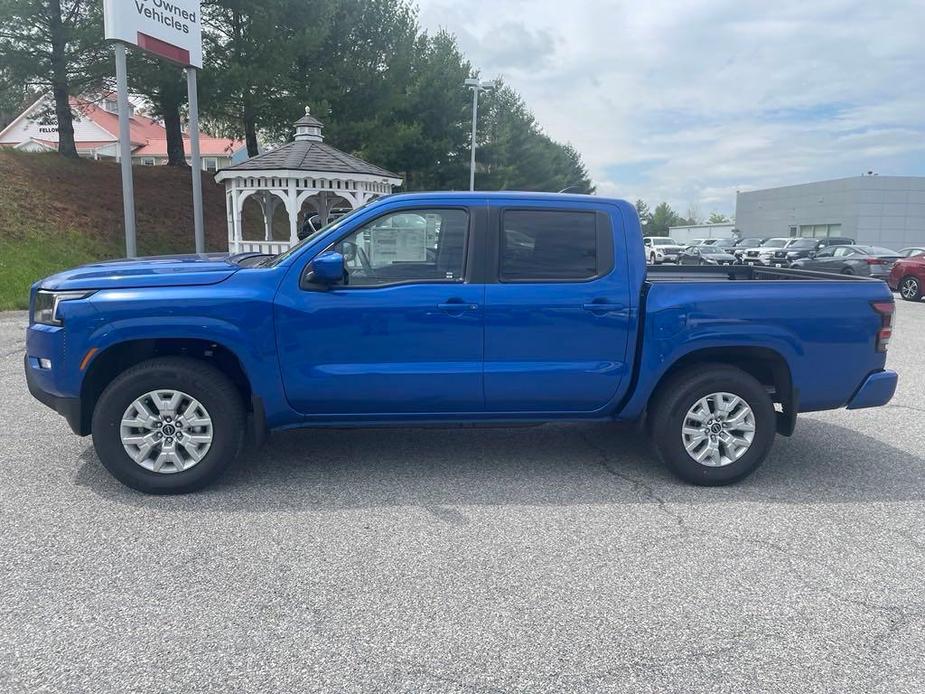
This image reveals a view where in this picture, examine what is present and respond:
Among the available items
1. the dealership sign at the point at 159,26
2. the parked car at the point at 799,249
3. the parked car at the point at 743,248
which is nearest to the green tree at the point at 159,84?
the dealership sign at the point at 159,26

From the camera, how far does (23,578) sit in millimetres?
3301

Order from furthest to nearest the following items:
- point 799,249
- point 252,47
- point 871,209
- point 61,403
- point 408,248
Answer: point 871,209 → point 799,249 → point 252,47 → point 408,248 → point 61,403

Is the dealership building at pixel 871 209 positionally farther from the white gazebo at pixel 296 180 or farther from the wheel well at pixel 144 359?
the wheel well at pixel 144 359

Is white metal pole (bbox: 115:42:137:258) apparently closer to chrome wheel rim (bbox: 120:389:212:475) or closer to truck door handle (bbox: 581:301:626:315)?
chrome wheel rim (bbox: 120:389:212:475)

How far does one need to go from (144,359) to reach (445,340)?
190 cm

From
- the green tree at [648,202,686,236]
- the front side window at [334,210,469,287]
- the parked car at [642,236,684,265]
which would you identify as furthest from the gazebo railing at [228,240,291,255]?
the green tree at [648,202,686,236]

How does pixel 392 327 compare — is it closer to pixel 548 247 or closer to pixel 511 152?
pixel 548 247

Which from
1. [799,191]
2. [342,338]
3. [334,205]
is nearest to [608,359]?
[342,338]

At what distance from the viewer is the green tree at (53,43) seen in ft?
58.9

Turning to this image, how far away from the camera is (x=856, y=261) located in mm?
21375

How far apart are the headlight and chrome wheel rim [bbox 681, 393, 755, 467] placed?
3825 mm

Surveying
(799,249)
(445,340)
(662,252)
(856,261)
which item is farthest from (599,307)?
(662,252)

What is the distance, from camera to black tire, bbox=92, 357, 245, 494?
4.19m

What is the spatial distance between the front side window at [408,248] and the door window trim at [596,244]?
8.4 inches
